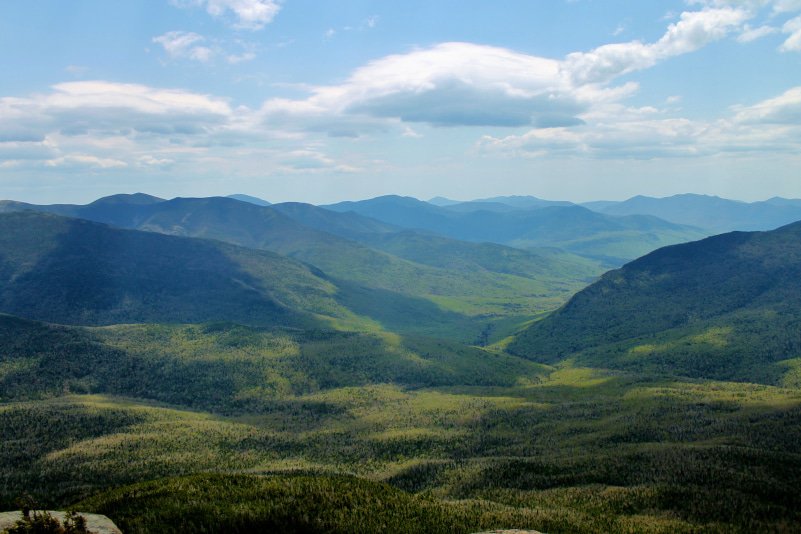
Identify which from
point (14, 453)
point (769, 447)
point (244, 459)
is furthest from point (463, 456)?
point (14, 453)

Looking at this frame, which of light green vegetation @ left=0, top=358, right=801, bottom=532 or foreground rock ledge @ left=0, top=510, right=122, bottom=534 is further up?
foreground rock ledge @ left=0, top=510, right=122, bottom=534

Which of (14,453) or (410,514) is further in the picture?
(14,453)

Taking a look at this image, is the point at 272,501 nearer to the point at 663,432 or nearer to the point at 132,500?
the point at 132,500

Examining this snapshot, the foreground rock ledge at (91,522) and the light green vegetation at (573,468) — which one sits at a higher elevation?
the foreground rock ledge at (91,522)

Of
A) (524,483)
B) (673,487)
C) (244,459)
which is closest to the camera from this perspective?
(673,487)

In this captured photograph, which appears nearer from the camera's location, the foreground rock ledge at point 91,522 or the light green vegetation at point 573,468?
the foreground rock ledge at point 91,522

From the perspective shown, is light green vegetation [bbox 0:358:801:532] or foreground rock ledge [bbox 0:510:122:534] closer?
foreground rock ledge [bbox 0:510:122:534]

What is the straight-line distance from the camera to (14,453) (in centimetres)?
19375

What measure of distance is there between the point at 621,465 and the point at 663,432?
51021 mm

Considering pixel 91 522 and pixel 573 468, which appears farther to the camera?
pixel 573 468

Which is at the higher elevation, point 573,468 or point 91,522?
point 91,522

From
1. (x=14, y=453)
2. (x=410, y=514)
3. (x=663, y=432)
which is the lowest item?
(x=14, y=453)

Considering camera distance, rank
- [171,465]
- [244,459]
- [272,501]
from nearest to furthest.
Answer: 1. [272,501]
2. [171,465]
3. [244,459]

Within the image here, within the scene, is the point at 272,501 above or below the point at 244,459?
above
